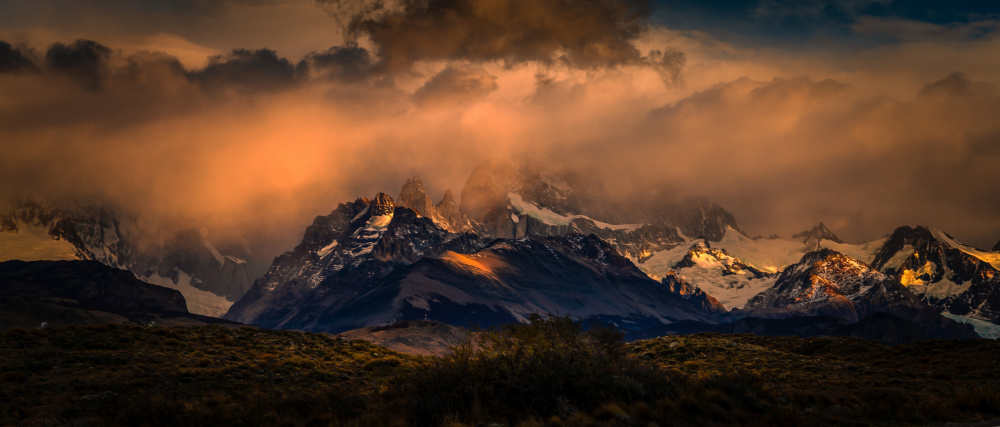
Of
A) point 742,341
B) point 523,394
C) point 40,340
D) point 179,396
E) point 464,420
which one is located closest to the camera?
point 464,420

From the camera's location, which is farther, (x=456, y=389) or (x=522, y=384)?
(x=456, y=389)

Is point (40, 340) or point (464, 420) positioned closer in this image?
point (464, 420)

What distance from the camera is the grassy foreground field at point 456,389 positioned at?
3009 cm

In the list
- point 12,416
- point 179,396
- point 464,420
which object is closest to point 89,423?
point 12,416

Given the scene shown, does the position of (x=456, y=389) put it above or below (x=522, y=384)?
below

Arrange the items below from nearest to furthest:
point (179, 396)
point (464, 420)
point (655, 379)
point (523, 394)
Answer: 1. point (464, 420)
2. point (523, 394)
3. point (655, 379)
4. point (179, 396)

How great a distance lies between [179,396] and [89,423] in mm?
9539

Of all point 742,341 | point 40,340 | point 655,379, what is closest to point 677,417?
point 655,379

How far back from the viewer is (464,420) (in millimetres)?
28719

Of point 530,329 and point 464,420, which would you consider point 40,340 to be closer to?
point 530,329

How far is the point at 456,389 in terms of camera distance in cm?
3111

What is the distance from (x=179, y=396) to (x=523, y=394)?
73.7 ft

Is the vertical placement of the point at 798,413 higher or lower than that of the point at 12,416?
higher

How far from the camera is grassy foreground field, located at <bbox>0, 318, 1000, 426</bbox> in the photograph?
30094 mm
